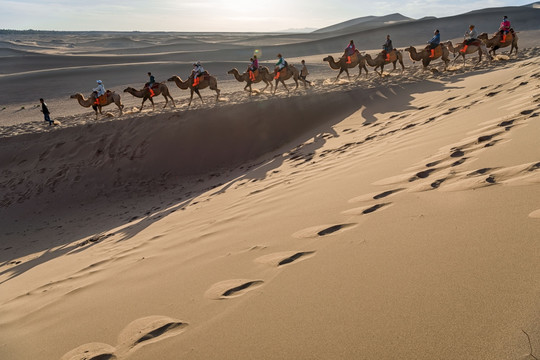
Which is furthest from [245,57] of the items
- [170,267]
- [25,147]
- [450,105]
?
[170,267]

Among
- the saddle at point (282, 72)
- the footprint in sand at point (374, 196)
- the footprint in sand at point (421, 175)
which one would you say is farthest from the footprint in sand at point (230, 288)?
the saddle at point (282, 72)

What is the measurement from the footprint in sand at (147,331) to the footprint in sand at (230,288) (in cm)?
30

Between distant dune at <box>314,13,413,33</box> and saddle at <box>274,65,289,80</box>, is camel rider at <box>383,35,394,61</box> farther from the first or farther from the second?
distant dune at <box>314,13,413,33</box>

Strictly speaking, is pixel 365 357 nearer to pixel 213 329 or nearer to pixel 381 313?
pixel 381 313

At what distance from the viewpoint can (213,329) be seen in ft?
6.76

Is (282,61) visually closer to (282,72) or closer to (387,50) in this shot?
(282,72)

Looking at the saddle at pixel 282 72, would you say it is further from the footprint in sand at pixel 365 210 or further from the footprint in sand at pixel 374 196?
the footprint in sand at pixel 365 210

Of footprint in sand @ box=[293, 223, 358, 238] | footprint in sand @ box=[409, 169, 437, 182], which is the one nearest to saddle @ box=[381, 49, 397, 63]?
footprint in sand @ box=[409, 169, 437, 182]

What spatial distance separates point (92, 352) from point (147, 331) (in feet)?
0.99

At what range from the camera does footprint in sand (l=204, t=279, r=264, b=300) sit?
7.94ft

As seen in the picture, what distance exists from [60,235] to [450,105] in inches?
336

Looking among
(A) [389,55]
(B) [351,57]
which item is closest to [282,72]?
(B) [351,57]

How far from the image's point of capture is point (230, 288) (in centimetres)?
251

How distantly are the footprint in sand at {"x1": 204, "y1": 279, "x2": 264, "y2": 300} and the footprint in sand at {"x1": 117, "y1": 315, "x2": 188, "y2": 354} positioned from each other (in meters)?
0.30
